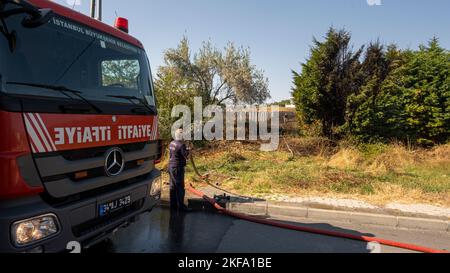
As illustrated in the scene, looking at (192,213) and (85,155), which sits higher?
(85,155)

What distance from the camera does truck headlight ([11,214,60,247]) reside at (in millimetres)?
2312

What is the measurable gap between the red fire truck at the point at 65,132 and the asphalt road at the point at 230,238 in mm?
825

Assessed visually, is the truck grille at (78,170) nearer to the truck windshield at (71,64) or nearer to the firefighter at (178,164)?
the truck windshield at (71,64)

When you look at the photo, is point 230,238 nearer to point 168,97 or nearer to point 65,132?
point 65,132

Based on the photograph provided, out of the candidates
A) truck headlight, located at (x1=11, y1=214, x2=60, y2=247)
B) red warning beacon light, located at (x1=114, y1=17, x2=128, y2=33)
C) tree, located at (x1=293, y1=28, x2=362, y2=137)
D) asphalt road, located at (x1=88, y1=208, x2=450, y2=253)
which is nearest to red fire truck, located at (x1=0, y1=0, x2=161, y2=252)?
truck headlight, located at (x1=11, y1=214, x2=60, y2=247)

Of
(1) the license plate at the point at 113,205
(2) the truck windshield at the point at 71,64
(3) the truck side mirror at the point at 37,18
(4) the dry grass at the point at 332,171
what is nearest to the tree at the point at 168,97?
(4) the dry grass at the point at 332,171

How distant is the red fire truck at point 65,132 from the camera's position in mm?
2354

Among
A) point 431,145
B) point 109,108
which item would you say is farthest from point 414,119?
point 109,108

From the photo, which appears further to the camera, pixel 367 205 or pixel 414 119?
pixel 414 119

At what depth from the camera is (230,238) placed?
4.55 m

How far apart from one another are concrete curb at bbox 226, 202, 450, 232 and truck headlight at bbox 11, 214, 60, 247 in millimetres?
3793
